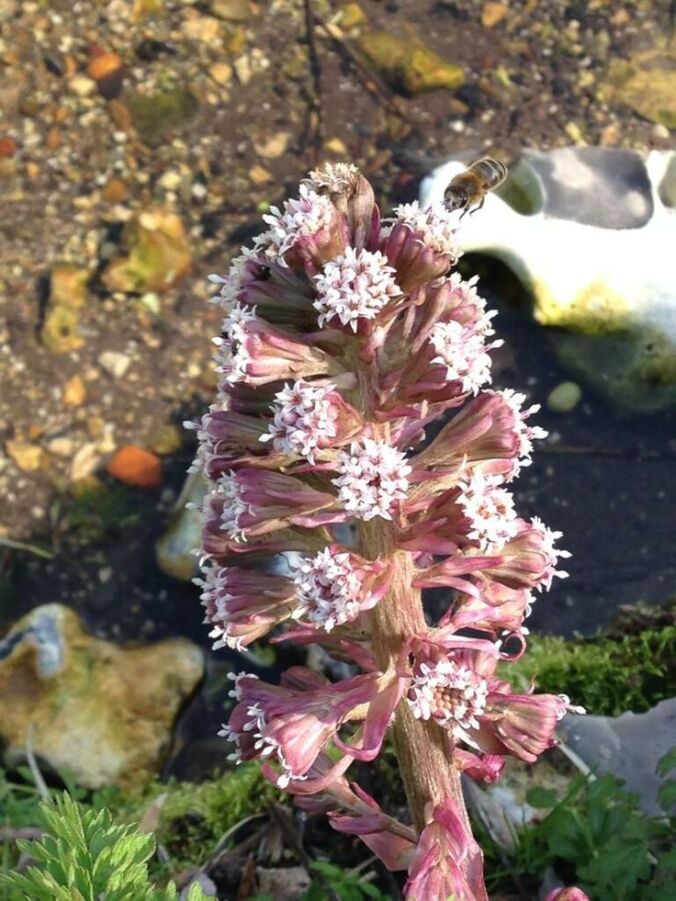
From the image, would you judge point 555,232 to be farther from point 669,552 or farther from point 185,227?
point 185,227

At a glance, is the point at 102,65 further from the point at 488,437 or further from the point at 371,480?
the point at 371,480

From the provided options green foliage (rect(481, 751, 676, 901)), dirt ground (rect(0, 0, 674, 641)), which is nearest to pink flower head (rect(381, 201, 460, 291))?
green foliage (rect(481, 751, 676, 901))

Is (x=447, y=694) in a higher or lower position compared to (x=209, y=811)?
higher

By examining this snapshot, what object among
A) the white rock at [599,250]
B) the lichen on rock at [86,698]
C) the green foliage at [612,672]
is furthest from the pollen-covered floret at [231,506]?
the white rock at [599,250]

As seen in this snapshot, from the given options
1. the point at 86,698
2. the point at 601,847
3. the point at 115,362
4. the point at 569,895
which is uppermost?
the point at 569,895

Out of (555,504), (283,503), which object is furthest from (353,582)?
(555,504)

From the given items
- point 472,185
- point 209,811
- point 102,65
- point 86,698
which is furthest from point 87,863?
point 102,65
